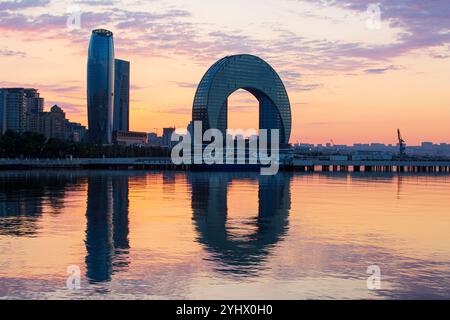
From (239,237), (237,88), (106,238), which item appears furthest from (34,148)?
(239,237)

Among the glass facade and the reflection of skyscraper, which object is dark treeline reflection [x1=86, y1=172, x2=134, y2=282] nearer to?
the reflection of skyscraper

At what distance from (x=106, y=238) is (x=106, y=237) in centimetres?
32

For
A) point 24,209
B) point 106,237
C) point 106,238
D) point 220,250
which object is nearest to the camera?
point 220,250

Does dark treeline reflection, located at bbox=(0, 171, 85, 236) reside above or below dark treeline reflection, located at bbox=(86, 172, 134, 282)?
above

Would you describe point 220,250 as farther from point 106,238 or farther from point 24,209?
point 24,209

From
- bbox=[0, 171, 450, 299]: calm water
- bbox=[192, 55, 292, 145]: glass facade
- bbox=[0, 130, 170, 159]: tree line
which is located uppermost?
bbox=[192, 55, 292, 145]: glass facade

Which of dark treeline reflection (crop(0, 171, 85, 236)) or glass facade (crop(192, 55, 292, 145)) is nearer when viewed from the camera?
dark treeline reflection (crop(0, 171, 85, 236))

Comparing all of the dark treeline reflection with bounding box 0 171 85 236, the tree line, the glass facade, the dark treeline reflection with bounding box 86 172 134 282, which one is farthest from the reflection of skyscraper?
the glass facade

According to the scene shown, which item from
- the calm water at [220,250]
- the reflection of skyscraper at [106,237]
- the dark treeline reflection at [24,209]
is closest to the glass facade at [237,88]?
the dark treeline reflection at [24,209]

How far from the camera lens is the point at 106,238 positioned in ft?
90.3

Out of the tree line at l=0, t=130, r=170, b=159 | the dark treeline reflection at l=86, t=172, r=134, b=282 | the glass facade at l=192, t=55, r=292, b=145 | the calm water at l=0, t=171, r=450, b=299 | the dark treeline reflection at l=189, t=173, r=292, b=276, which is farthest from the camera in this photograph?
the glass facade at l=192, t=55, r=292, b=145

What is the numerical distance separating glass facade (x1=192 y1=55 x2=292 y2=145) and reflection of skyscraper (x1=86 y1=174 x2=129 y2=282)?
129 meters

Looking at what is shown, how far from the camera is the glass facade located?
174 meters
